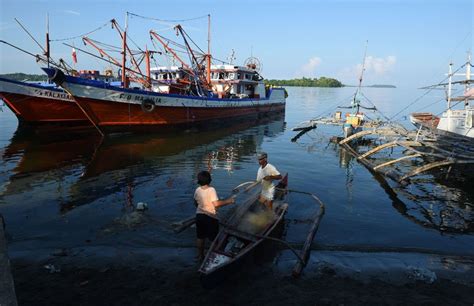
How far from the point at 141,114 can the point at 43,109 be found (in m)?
6.94

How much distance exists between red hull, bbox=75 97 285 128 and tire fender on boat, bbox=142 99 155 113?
24cm

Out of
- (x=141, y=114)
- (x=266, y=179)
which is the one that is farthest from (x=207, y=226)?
(x=141, y=114)

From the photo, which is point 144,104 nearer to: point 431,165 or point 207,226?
point 431,165

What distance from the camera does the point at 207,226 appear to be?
253 inches

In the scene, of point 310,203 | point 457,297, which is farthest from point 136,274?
point 310,203

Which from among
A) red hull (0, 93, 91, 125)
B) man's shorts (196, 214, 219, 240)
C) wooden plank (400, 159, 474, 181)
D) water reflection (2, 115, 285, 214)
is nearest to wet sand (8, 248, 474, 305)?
man's shorts (196, 214, 219, 240)

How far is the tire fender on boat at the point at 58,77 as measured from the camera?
19.3 metres

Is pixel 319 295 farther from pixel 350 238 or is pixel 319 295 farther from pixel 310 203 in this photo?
pixel 310 203

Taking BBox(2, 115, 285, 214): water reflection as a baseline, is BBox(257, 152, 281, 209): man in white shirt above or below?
above

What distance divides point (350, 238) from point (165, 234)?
487 centimetres

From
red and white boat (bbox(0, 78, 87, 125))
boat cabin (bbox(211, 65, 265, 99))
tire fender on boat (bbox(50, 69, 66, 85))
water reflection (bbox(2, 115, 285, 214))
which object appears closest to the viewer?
water reflection (bbox(2, 115, 285, 214))

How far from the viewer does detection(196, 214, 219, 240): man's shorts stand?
6387mm

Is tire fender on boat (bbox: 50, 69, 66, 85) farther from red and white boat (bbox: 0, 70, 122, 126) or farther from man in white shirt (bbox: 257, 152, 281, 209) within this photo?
man in white shirt (bbox: 257, 152, 281, 209)

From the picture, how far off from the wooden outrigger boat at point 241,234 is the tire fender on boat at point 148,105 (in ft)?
58.2
